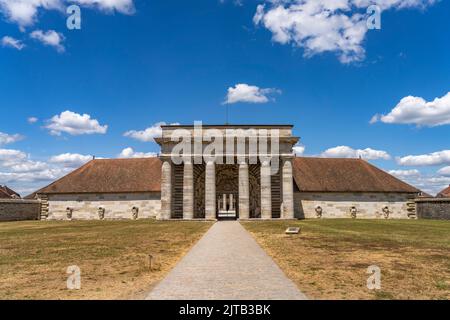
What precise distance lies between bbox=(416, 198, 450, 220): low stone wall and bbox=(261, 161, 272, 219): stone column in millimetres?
16347

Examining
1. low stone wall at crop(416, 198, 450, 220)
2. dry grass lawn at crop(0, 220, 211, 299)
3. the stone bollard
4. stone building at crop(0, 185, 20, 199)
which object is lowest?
dry grass lawn at crop(0, 220, 211, 299)

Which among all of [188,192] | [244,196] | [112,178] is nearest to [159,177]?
[112,178]

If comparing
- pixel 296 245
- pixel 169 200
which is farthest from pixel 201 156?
pixel 296 245

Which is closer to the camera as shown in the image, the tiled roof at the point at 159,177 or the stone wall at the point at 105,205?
the tiled roof at the point at 159,177

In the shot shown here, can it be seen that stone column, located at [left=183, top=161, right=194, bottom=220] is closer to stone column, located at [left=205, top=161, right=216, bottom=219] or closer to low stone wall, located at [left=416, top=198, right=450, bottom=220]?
stone column, located at [left=205, top=161, right=216, bottom=219]

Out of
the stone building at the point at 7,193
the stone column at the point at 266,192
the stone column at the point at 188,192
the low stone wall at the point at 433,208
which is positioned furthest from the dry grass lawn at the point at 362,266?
the stone building at the point at 7,193

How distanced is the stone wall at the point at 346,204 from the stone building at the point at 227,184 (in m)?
0.10

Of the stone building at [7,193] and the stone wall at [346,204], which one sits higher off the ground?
the stone building at [7,193]

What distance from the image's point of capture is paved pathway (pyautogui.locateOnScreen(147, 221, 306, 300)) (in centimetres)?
658

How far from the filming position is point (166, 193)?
34.5 metres

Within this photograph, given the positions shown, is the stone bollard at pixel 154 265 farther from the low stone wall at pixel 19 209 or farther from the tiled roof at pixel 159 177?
the low stone wall at pixel 19 209

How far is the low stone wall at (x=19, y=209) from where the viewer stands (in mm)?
38016

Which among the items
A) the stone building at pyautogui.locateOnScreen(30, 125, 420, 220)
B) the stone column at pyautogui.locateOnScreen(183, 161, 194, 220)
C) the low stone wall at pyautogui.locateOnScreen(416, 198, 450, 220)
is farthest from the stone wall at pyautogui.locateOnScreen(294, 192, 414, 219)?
the stone column at pyautogui.locateOnScreen(183, 161, 194, 220)

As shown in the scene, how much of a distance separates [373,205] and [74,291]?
118 feet
